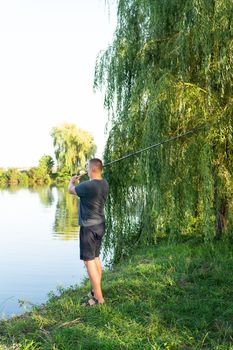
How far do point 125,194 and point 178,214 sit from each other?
1825 millimetres

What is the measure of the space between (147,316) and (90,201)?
58.8 inches

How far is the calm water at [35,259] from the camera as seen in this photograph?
10188 millimetres

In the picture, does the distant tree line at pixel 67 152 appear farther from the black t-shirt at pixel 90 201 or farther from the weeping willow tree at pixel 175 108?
the black t-shirt at pixel 90 201

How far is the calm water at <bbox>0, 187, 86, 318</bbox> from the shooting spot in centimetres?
1019

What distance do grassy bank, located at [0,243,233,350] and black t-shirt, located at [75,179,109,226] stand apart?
955mm

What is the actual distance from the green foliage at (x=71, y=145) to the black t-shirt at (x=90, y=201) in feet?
119

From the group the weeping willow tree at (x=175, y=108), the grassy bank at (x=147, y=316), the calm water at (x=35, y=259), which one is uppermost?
the weeping willow tree at (x=175, y=108)

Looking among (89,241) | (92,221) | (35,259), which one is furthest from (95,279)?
(35,259)

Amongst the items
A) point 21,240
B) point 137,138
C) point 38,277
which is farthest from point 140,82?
point 21,240

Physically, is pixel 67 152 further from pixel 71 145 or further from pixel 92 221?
pixel 92 221

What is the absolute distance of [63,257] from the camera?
14.1 metres

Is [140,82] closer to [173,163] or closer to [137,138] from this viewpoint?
[137,138]

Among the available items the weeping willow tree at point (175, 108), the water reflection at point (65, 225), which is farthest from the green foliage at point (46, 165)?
the weeping willow tree at point (175, 108)

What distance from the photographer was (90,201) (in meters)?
5.95
